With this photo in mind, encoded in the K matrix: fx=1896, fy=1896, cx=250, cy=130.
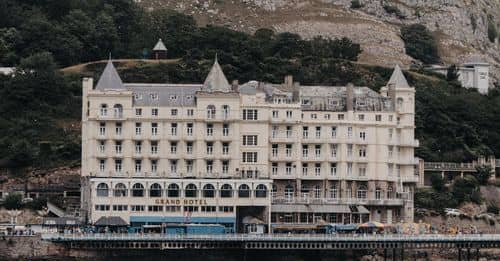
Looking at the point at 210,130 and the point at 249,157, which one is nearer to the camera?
the point at 210,130

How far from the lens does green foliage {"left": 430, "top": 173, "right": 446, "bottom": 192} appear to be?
498 ft

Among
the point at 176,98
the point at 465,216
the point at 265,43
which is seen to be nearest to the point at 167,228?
the point at 176,98

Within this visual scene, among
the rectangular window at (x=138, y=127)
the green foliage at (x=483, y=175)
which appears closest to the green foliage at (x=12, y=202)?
the rectangular window at (x=138, y=127)

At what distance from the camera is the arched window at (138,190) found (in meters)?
136

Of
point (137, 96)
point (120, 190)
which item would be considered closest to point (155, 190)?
point (120, 190)

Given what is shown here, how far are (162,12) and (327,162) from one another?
45801 millimetres

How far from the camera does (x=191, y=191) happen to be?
449 feet

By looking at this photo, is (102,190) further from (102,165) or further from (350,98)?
(350,98)

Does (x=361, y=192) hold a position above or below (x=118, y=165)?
below

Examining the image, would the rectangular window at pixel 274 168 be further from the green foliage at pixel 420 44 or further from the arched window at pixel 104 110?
the green foliage at pixel 420 44

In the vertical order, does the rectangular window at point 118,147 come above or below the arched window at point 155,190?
above

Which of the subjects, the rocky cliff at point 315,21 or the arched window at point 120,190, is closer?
the arched window at point 120,190

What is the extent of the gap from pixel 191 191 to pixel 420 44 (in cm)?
6131

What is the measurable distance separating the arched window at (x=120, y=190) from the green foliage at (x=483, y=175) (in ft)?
108
